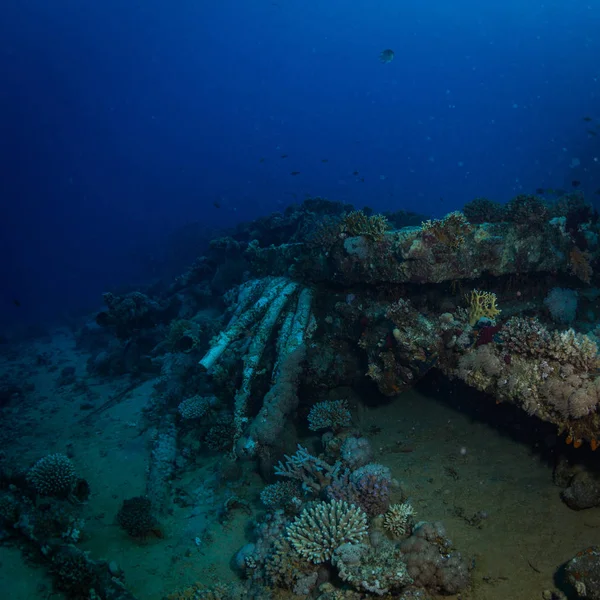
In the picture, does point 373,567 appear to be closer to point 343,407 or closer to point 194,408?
point 343,407

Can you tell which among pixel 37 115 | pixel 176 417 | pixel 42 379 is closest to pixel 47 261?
pixel 37 115

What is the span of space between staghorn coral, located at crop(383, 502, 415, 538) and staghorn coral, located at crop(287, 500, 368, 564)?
0.40 meters

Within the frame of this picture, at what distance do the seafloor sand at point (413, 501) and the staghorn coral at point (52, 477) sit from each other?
0.61 metres

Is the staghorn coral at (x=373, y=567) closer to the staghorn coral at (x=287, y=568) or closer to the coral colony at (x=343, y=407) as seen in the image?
the coral colony at (x=343, y=407)

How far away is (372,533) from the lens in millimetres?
4770

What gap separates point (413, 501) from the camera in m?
5.59

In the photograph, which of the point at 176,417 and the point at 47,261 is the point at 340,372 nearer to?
the point at 176,417

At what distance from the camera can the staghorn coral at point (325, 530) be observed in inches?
182

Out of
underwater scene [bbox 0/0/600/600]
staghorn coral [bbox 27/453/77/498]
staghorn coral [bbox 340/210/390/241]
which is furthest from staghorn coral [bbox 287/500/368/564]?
staghorn coral [bbox 340/210/390/241]

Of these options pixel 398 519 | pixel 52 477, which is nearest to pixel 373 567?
pixel 398 519

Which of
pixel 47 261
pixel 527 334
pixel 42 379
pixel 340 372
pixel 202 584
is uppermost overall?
pixel 527 334

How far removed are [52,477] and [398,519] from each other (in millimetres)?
6430

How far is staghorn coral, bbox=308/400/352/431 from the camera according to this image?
7.45 metres

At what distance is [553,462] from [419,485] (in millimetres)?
2147
